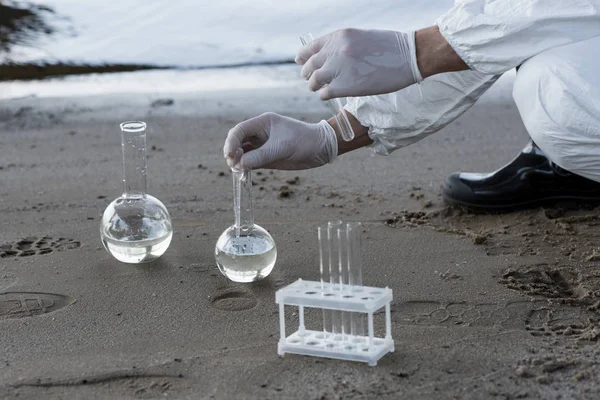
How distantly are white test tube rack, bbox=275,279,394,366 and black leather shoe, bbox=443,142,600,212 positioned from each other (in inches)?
49.1

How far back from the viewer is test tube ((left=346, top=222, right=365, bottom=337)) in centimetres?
208

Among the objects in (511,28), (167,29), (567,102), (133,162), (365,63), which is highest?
(511,28)

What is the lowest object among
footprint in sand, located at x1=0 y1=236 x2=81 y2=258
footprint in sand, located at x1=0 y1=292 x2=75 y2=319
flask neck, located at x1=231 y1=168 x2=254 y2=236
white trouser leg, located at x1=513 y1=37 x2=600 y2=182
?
footprint in sand, located at x1=0 y1=292 x2=75 y2=319

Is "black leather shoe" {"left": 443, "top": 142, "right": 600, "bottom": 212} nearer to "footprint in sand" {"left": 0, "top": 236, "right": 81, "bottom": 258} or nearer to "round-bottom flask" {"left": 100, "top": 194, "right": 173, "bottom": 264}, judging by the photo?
"round-bottom flask" {"left": 100, "top": 194, "right": 173, "bottom": 264}

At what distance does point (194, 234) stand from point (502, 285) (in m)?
1.11

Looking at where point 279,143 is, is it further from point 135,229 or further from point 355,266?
point 355,266

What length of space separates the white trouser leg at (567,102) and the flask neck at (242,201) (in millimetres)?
892

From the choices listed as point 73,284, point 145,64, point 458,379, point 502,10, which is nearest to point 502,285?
point 458,379

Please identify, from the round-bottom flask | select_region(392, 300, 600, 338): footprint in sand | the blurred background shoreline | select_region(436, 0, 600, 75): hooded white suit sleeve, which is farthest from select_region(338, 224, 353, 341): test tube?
the blurred background shoreline

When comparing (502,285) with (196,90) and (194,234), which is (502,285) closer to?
(194,234)

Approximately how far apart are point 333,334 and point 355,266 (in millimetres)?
180

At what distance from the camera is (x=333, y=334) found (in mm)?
2107

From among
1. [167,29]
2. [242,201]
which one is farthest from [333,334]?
[167,29]

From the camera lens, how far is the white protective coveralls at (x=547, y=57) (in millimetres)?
2393
